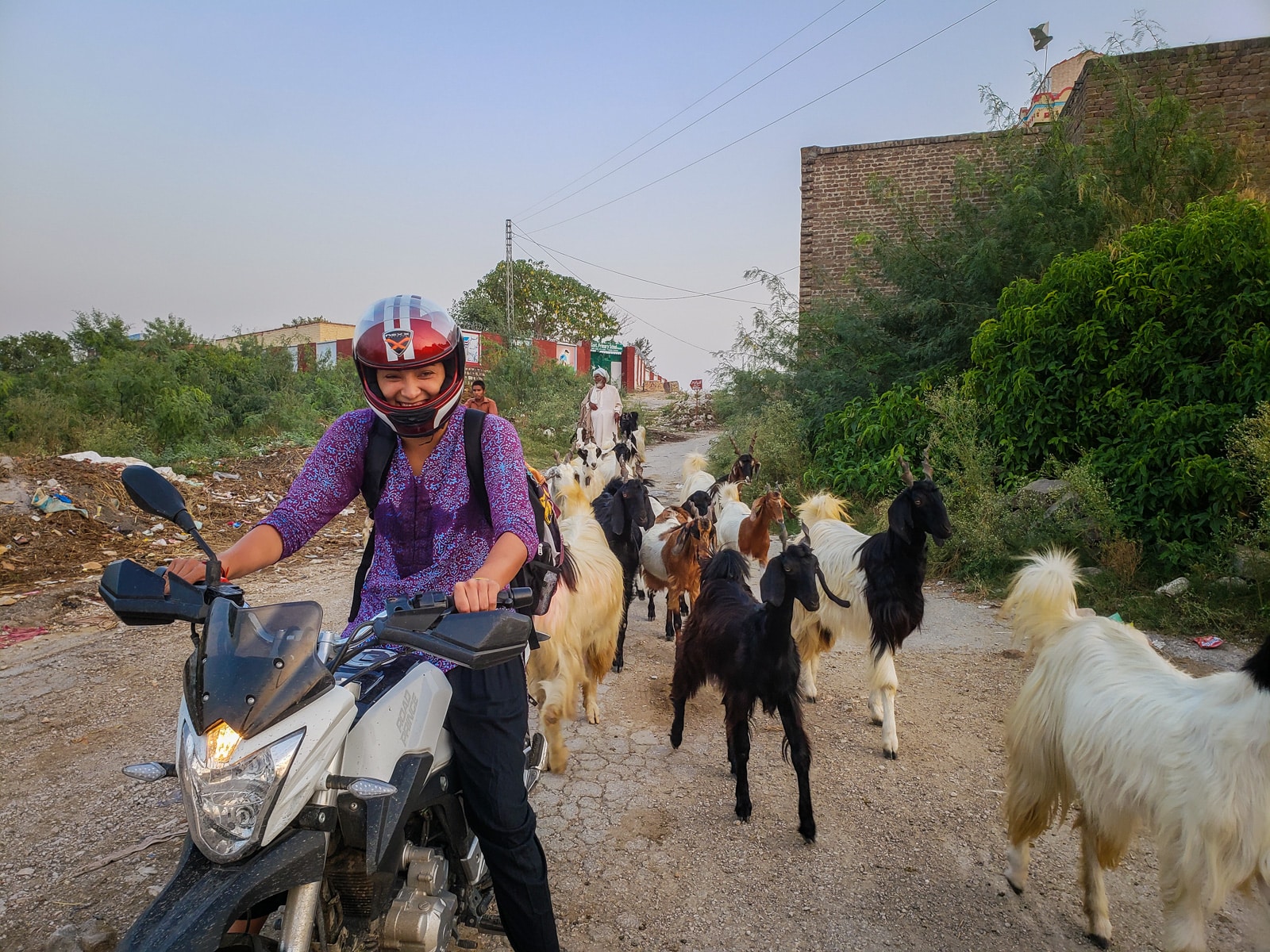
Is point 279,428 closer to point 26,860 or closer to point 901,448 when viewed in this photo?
point 901,448

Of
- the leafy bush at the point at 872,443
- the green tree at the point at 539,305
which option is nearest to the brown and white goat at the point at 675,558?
the leafy bush at the point at 872,443

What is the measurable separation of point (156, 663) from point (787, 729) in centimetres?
482

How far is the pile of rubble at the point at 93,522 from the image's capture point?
25.7 ft

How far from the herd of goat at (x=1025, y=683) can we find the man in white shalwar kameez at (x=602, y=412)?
189 inches

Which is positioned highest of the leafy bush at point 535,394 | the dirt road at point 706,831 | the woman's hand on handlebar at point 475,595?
the leafy bush at point 535,394

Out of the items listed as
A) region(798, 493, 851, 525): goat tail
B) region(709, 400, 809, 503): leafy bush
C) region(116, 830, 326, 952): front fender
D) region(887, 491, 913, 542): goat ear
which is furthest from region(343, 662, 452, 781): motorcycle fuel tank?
region(709, 400, 809, 503): leafy bush

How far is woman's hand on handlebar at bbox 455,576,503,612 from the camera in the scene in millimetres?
1724

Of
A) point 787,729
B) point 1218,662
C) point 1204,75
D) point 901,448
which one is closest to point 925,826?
point 787,729

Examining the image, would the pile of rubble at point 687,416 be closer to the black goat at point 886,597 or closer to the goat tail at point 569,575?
the black goat at point 886,597

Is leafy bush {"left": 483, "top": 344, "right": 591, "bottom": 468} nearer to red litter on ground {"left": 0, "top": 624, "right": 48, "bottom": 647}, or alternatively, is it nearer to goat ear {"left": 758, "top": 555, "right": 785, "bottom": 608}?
red litter on ground {"left": 0, "top": 624, "right": 48, "bottom": 647}

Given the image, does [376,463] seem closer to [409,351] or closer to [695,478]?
[409,351]

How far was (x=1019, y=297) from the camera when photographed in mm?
8828

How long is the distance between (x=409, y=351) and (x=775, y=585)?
221 cm

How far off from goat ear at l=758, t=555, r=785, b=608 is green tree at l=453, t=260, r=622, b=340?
107ft
